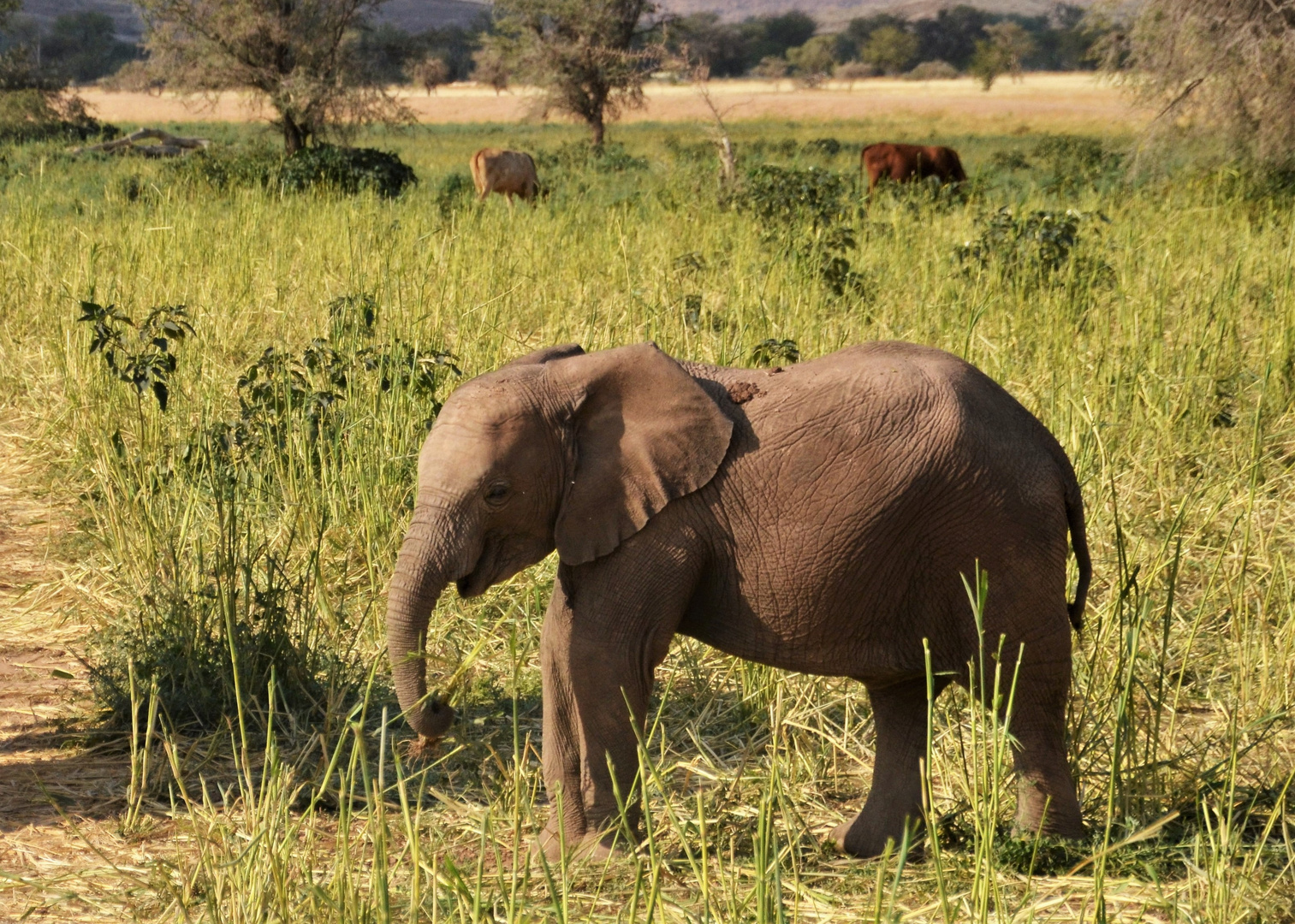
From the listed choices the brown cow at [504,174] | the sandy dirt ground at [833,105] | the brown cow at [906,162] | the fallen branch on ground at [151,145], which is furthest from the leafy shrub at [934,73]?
the brown cow at [504,174]

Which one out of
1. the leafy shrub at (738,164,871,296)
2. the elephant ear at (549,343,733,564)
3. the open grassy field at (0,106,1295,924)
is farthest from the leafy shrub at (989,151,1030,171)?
the elephant ear at (549,343,733,564)

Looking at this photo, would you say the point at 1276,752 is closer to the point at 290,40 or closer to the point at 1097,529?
the point at 1097,529

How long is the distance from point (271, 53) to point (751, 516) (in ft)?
64.9

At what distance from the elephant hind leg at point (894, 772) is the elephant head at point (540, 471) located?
0.79 meters

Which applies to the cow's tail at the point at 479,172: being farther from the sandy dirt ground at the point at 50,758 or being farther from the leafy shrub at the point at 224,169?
the sandy dirt ground at the point at 50,758

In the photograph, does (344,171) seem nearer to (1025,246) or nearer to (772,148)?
(1025,246)

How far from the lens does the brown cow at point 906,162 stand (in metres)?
16.5

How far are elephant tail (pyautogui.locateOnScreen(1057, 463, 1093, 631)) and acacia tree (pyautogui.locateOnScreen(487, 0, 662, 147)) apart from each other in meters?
29.2

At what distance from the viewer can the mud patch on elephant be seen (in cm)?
283

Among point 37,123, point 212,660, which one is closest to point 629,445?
point 212,660

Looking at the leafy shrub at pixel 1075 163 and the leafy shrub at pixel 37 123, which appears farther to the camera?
the leafy shrub at pixel 37 123

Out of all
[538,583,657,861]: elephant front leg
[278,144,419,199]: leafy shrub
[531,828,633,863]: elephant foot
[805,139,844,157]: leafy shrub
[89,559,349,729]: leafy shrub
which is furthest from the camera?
[805,139,844,157]: leafy shrub

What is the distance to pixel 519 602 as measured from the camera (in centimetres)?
470

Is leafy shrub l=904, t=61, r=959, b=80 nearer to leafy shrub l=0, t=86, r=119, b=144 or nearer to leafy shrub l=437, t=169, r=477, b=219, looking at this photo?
leafy shrub l=0, t=86, r=119, b=144
